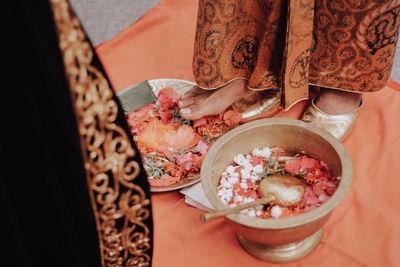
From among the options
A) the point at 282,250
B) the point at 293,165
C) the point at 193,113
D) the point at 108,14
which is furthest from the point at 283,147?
the point at 108,14

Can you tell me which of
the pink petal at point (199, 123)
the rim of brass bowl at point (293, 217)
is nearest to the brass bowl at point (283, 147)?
the rim of brass bowl at point (293, 217)

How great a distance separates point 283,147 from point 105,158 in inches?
19.4

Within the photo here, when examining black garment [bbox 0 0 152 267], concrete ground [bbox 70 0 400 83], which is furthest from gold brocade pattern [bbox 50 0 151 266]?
concrete ground [bbox 70 0 400 83]

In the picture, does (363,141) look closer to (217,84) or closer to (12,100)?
(217,84)

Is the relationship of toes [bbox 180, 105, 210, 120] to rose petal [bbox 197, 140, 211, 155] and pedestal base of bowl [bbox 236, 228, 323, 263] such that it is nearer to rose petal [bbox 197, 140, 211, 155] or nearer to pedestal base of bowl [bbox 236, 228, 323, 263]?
rose petal [bbox 197, 140, 211, 155]

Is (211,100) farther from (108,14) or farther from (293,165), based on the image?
(108,14)

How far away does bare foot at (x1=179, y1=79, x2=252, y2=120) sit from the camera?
1.06 m

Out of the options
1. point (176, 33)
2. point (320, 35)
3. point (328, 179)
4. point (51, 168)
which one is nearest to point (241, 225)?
point (328, 179)

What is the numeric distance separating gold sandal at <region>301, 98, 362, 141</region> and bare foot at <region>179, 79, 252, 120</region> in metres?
0.22

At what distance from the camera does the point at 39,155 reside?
1.33 feet

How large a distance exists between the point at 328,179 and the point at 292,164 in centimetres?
9

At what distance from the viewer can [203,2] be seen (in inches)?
37.0

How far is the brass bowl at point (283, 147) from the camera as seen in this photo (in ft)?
2.02

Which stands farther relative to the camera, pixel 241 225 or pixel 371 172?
pixel 371 172
